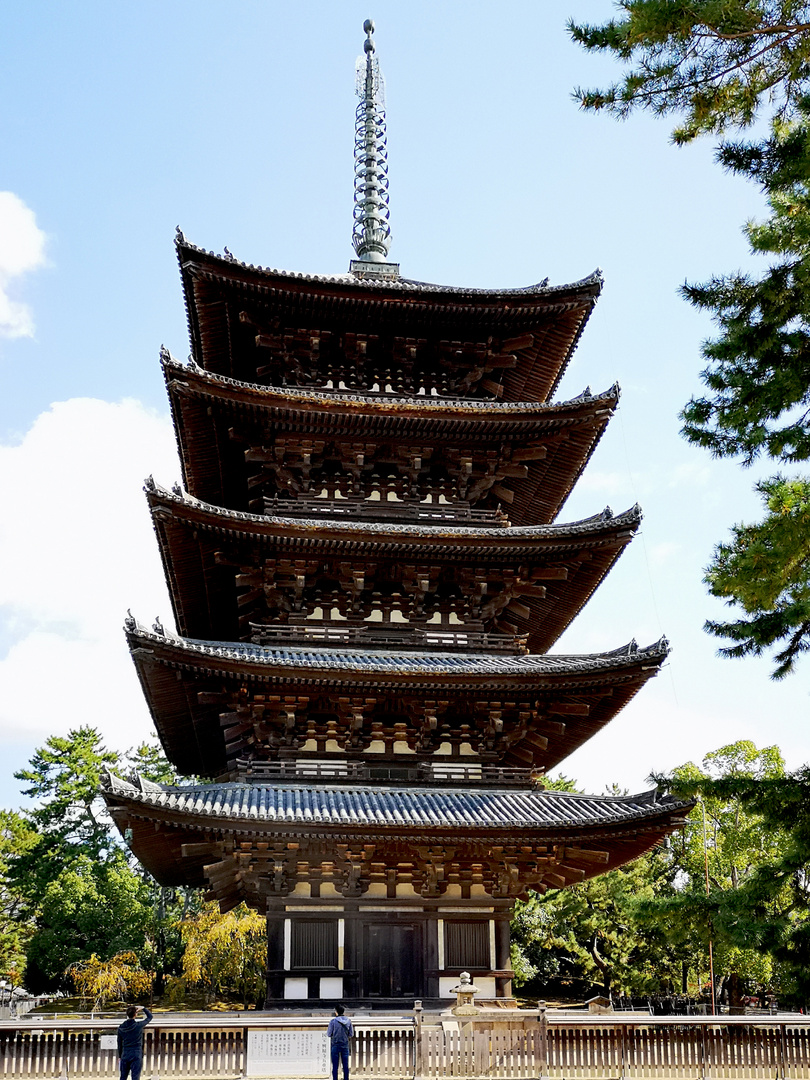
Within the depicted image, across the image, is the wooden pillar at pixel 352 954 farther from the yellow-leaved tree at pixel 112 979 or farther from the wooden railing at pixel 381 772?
the yellow-leaved tree at pixel 112 979

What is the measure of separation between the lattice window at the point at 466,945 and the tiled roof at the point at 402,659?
4887 millimetres

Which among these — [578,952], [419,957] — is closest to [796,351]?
[419,957]

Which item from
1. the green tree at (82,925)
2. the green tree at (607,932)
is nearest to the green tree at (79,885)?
the green tree at (82,925)

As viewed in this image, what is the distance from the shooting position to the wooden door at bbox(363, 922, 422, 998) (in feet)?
59.5

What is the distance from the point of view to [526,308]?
77.4 ft

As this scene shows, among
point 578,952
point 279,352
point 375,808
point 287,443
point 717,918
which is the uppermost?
point 279,352

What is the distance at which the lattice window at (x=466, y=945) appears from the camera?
60.6 ft

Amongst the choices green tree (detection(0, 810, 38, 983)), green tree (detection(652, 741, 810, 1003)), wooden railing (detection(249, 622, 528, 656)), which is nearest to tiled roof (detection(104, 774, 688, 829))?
wooden railing (detection(249, 622, 528, 656))

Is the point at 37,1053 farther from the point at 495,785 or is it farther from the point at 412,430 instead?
the point at 412,430

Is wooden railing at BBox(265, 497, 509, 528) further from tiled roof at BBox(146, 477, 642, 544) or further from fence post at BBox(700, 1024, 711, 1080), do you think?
→ fence post at BBox(700, 1024, 711, 1080)

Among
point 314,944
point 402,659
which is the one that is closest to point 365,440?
point 402,659

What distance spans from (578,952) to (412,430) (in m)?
29.0

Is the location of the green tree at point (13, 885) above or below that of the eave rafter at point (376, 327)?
below

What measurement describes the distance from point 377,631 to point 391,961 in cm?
669
